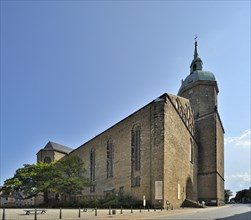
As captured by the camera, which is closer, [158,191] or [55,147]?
[158,191]

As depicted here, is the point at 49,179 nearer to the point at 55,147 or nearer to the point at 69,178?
the point at 69,178

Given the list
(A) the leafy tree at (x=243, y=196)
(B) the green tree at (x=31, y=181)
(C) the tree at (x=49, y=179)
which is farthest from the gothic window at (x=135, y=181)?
(A) the leafy tree at (x=243, y=196)

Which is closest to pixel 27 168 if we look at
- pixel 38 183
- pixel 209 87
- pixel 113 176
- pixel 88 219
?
pixel 38 183

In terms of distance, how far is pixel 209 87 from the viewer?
2542 inches

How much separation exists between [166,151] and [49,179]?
21.9 m

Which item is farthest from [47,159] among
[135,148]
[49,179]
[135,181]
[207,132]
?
[135,181]

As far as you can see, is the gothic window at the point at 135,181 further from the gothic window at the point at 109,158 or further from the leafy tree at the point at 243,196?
the leafy tree at the point at 243,196

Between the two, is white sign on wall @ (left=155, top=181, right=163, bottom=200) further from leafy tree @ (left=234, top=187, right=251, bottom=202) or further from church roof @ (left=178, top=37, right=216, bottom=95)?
leafy tree @ (left=234, top=187, right=251, bottom=202)

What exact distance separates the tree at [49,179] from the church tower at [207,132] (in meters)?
23.8

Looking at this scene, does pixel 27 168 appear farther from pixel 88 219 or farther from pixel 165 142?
pixel 88 219

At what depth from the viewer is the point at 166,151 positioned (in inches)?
1494

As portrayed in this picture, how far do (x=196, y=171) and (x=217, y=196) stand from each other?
5.82 m

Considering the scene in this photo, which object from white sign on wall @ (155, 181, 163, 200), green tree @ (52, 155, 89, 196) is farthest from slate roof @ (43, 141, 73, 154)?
white sign on wall @ (155, 181, 163, 200)

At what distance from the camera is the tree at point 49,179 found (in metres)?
47.3
